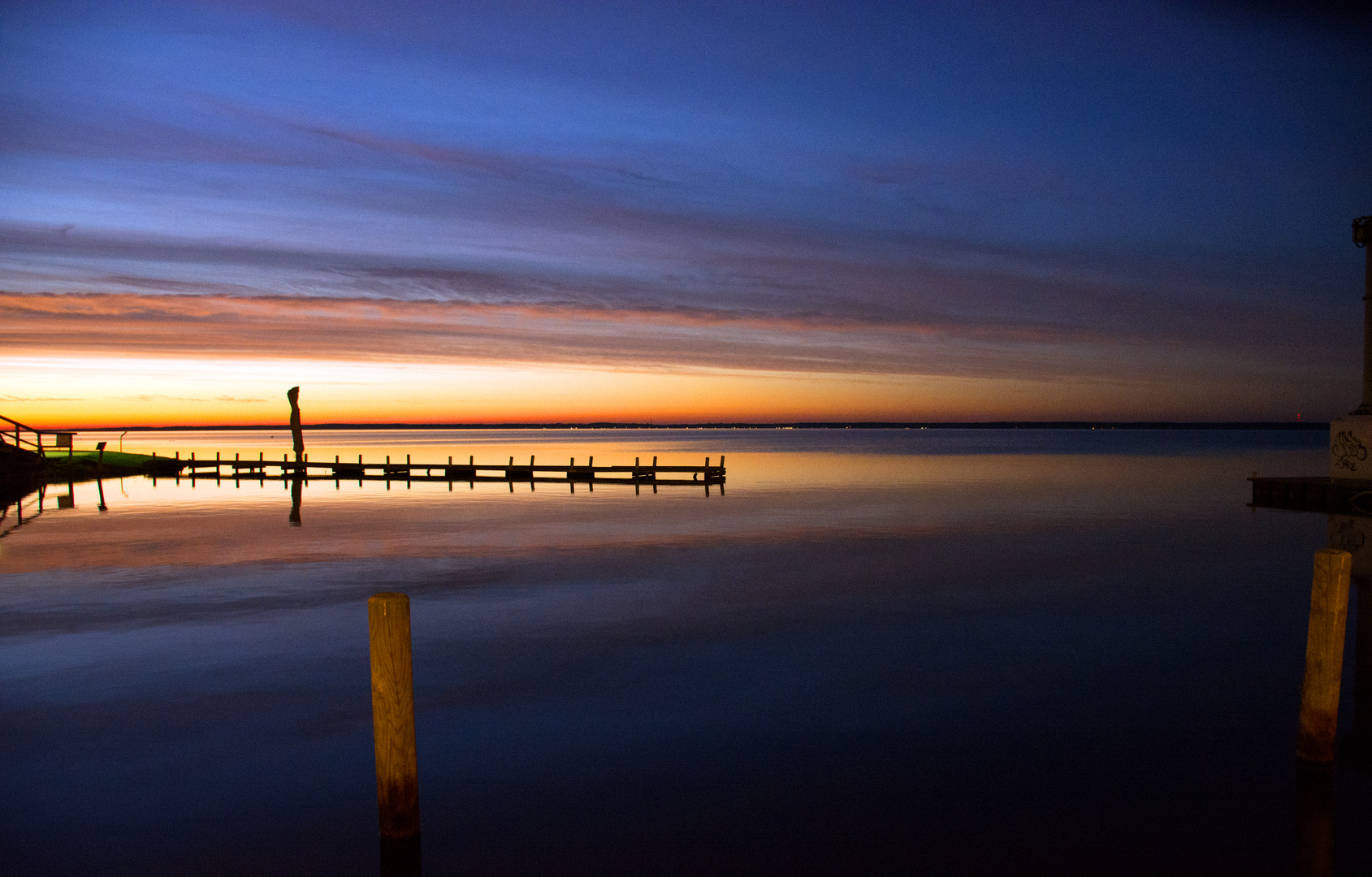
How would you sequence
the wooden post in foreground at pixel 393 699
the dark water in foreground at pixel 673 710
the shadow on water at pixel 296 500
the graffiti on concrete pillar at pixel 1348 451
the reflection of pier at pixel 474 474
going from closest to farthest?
the wooden post in foreground at pixel 393 699 < the dark water in foreground at pixel 673 710 < the graffiti on concrete pillar at pixel 1348 451 < the shadow on water at pixel 296 500 < the reflection of pier at pixel 474 474

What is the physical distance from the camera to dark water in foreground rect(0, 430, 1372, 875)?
745cm

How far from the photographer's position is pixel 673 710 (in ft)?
36.0

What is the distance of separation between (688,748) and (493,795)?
85.0 inches

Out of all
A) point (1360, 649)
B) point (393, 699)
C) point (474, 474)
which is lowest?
point (474, 474)

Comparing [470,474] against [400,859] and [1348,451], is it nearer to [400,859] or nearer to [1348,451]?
[1348,451]

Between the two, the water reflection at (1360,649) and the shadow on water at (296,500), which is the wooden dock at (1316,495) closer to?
the water reflection at (1360,649)

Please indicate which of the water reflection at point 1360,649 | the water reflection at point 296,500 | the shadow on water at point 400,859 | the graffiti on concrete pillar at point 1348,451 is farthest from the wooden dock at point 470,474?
the shadow on water at point 400,859

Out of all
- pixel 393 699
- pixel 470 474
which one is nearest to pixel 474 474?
pixel 470 474

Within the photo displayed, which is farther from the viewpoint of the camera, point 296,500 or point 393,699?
point 296,500

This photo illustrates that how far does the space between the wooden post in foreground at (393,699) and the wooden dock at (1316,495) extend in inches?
1335

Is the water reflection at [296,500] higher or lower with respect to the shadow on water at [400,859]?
lower

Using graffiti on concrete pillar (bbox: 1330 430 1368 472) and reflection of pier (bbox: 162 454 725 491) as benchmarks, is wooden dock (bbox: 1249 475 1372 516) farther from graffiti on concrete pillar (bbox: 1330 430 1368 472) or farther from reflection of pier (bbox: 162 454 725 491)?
reflection of pier (bbox: 162 454 725 491)

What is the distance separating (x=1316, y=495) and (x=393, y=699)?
39205mm

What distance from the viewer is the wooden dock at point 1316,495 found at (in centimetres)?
3096
